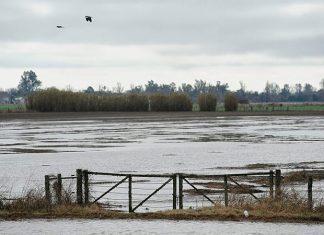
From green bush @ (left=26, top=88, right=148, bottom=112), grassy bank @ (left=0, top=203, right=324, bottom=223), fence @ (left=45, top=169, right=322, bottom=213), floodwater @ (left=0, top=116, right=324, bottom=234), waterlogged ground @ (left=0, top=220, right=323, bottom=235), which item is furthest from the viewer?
green bush @ (left=26, top=88, right=148, bottom=112)

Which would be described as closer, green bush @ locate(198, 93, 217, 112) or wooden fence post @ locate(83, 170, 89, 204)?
wooden fence post @ locate(83, 170, 89, 204)

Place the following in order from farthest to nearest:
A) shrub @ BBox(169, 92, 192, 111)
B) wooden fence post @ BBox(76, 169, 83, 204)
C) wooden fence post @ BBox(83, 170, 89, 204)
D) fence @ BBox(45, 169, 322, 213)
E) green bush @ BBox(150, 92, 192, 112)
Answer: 1. shrub @ BBox(169, 92, 192, 111)
2. green bush @ BBox(150, 92, 192, 112)
3. wooden fence post @ BBox(76, 169, 83, 204)
4. wooden fence post @ BBox(83, 170, 89, 204)
5. fence @ BBox(45, 169, 322, 213)

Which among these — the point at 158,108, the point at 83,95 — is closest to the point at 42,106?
the point at 83,95

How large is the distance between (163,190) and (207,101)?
11227 cm

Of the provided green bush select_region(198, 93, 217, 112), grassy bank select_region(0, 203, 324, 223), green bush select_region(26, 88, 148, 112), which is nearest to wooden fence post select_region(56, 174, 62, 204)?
grassy bank select_region(0, 203, 324, 223)

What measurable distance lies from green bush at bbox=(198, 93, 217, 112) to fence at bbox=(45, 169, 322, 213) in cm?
10649

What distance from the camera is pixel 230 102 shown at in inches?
5669

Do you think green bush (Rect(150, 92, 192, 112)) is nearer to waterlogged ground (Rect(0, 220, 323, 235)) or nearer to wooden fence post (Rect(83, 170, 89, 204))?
wooden fence post (Rect(83, 170, 89, 204))

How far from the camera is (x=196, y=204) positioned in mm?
25422

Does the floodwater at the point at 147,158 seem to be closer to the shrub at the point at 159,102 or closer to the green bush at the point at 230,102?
the shrub at the point at 159,102

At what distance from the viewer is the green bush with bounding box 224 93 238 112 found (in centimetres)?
14338

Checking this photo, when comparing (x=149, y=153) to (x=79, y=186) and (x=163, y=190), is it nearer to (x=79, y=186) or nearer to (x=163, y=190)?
(x=163, y=190)

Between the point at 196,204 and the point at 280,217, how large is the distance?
567 centimetres

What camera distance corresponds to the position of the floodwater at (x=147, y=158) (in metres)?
19.0
